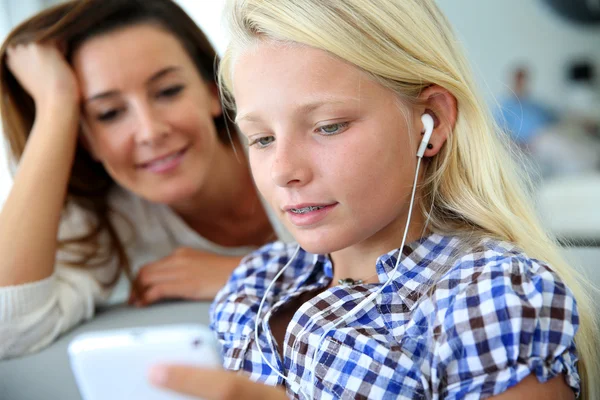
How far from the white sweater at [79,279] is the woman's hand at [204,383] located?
662 mm

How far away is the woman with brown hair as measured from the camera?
116 centimetres

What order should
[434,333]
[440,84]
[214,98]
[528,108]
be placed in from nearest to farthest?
[434,333] < [440,84] < [214,98] < [528,108]

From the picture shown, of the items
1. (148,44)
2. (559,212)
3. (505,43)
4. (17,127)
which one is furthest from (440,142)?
(505,43)

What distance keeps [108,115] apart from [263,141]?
1.98ft

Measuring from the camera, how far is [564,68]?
15.6 feet

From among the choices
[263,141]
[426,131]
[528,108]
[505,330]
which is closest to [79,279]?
[263,141]

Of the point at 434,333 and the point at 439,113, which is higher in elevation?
the point at 439,113

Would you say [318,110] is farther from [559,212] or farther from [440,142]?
[559,212]

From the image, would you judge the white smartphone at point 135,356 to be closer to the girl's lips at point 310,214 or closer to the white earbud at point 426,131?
the girl's lips at point 310,214

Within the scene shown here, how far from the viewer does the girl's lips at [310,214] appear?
0.76m

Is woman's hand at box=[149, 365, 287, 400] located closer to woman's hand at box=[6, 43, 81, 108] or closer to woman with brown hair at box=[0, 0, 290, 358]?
woman with brown hair at box=[0, 0, 290, 358]

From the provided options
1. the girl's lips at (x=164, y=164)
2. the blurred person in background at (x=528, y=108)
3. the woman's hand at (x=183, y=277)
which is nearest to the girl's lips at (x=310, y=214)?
the woman's hand at (x=183, y=277)

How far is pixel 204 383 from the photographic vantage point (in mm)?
544

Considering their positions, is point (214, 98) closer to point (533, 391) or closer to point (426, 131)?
point (426, 131)
